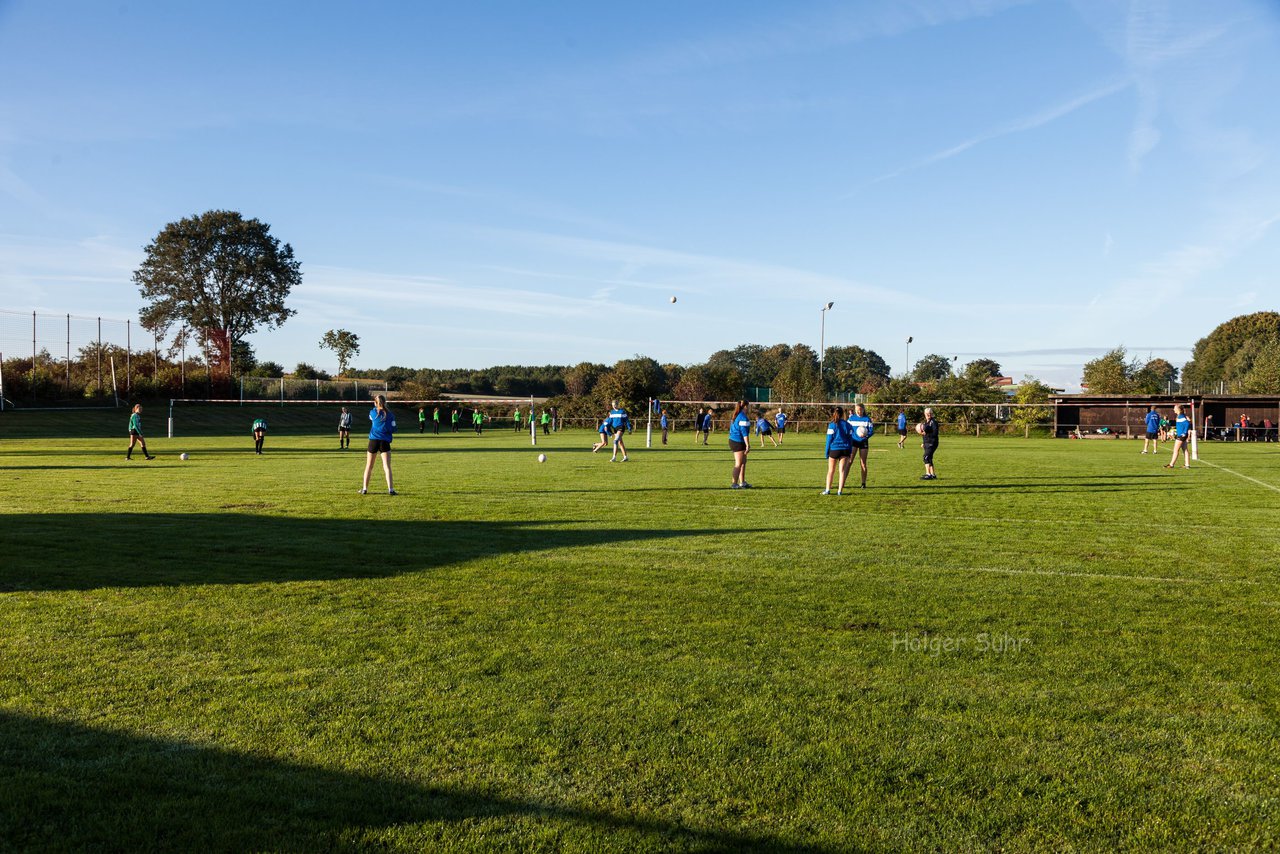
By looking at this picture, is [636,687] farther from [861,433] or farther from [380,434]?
[861,433]

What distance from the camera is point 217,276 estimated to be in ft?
251

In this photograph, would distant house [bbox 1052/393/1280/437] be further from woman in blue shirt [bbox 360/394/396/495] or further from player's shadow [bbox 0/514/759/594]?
player's shadow [bbox 0/514/759/594]

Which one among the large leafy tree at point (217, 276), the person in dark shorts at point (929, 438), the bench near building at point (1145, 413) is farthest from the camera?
the large leafy tree at point (217, 276)

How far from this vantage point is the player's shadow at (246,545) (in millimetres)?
8945

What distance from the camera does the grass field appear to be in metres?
3.85

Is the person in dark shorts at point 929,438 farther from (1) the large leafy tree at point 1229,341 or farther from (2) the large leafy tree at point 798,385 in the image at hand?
(1) the large leafy tree at point 1229,341


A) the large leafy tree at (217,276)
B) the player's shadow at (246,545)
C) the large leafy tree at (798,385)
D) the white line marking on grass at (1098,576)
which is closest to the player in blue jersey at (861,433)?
the player's shadow at (246,545)

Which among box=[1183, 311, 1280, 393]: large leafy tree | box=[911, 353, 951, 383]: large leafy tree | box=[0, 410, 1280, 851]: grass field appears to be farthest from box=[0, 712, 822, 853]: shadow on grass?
box=[911, 353, 951, 383]: large leafy tree

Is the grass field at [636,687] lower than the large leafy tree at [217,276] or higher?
lower

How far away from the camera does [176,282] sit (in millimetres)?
74938

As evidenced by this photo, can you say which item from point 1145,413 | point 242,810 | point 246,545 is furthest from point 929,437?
point 1145,413

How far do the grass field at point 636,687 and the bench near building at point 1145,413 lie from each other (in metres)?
45.2

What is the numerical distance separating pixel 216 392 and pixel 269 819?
205 ft

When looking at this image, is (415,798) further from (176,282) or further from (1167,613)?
(176,282)
